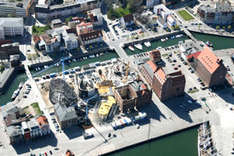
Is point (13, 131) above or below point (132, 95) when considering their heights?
below

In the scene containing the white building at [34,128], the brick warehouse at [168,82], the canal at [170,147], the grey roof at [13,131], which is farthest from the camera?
the brick warehouse at [168,82]

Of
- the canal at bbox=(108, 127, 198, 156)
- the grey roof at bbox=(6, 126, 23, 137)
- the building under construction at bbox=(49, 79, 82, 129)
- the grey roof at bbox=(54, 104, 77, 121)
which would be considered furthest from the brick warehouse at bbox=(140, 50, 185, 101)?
the grey roof at bbox=(6, 126, 23, 137)

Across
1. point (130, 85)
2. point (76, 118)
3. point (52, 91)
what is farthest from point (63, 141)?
point (130, 85)

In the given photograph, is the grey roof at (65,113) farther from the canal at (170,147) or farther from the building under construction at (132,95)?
the canal at (170,147)

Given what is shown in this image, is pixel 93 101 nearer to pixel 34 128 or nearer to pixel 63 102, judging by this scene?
pixel 63 102

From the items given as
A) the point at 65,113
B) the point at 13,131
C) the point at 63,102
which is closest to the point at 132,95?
the point at 63,102

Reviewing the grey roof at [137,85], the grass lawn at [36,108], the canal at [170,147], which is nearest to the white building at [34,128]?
the grass lawn at [36,108]
